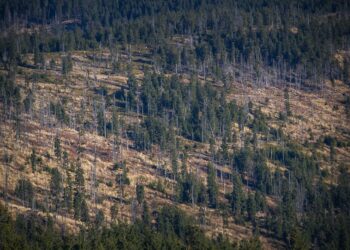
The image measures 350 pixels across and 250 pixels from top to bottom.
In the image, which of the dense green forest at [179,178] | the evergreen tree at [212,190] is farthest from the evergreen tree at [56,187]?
the evergreen tree at [212,190]

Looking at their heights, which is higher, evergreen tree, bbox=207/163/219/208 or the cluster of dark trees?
the cluster of dark trees

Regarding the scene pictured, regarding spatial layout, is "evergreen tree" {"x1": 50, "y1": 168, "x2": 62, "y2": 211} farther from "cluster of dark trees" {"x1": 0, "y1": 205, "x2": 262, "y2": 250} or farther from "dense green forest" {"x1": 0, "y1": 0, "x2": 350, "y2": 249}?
"cluster of dark trees" {"x1": 0, "y1": 205, "x2": 262, "y2": 250}

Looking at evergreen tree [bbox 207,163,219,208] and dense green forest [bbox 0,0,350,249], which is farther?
evergreen tree [bbox 207,163,219,208]

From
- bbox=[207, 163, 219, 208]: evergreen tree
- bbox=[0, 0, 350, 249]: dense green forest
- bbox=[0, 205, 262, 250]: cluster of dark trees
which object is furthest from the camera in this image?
bbox=[207, 163, 219, 208]: evergreen tree

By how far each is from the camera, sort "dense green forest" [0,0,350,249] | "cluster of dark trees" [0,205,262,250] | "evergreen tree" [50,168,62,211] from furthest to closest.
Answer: "evergreen tree" [50,168,62,211] → "dense green forest" [0,0,350,249] → "cluster of dark trees" [0,205,262,250]

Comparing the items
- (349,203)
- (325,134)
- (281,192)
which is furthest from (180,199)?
(325,134)

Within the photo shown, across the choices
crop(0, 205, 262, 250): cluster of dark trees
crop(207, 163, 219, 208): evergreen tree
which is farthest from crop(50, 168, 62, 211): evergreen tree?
crop(207, 163, 219, 208): evergreen tree

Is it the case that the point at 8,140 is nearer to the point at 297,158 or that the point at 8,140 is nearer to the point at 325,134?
the point at 297,158

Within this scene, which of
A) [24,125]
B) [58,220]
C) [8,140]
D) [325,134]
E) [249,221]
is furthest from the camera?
[325,134]

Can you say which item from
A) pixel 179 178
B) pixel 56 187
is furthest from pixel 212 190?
pixel 56 187

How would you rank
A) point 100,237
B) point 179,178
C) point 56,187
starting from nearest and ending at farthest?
1. point 100,237
2. point 56,187
3. point 179,178

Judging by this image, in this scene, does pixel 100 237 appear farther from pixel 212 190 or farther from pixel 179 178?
pixel 179 178
